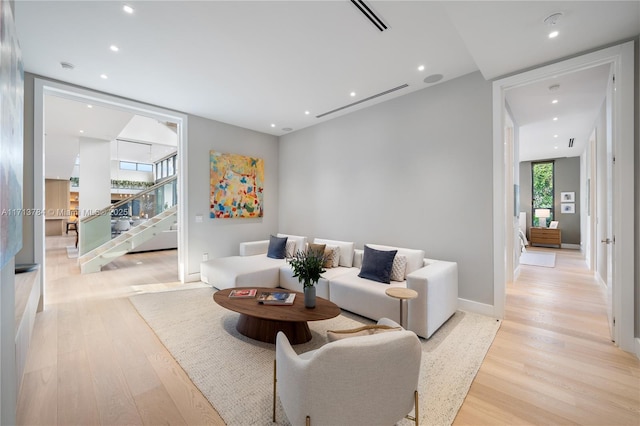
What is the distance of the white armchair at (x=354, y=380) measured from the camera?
1.20m

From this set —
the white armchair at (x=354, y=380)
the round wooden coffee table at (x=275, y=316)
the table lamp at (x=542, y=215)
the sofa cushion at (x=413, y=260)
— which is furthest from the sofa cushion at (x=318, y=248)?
the table lamp at (x=542, y=215)

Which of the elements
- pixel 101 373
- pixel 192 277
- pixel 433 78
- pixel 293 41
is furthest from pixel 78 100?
pixel 433 78

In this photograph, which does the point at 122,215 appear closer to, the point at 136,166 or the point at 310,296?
the point at 310,296

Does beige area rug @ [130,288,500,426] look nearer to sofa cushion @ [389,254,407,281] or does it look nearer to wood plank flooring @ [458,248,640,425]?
wood plank flooring @ [458,248,640,425]

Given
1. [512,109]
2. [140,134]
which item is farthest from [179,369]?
[140,134]

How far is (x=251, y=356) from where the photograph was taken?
2.46 metres

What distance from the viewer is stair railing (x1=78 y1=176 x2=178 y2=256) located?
19.4 ft

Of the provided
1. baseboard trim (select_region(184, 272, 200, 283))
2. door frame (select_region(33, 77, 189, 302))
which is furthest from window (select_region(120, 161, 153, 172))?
baseboard trim (select_region(184, 272, 200, 283))

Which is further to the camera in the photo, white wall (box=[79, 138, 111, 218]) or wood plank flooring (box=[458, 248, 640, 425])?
white wall (box=[79, 138, 111, 218])

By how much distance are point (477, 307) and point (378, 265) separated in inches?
53.3

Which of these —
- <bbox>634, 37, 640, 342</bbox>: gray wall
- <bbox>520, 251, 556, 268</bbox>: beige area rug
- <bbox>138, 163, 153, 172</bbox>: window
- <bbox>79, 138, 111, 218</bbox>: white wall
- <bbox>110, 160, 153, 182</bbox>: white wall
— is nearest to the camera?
<bbox>634, 37, 640, 342</bbox>: gray wall

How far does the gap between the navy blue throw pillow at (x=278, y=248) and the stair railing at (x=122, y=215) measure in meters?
3.23

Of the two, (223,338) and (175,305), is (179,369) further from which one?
(175,305)

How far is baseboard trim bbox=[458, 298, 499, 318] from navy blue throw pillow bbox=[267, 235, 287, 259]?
9.51 feet
